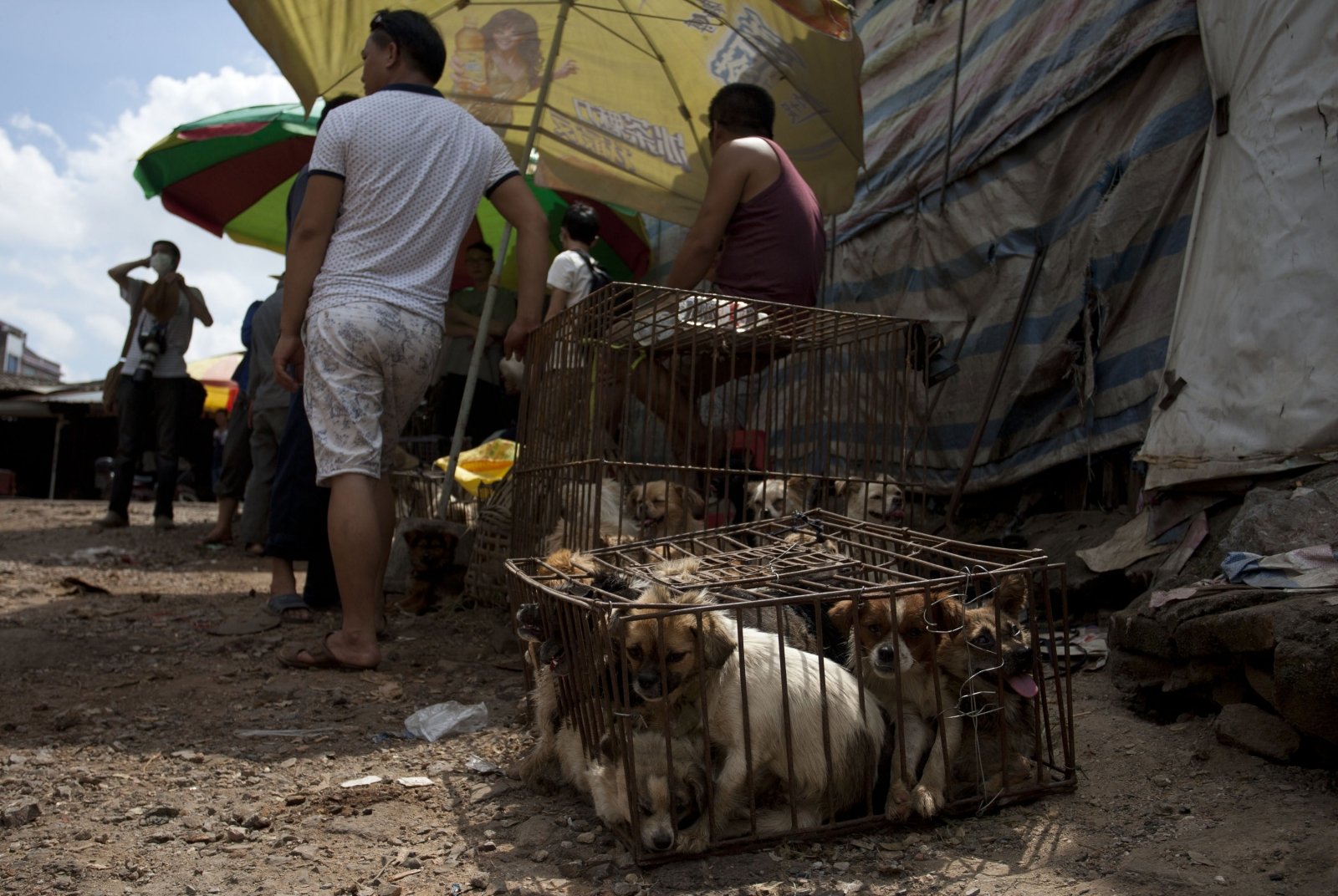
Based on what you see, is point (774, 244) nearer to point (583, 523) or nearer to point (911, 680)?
point (583, 523)

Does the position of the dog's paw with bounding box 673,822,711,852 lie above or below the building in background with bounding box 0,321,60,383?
below

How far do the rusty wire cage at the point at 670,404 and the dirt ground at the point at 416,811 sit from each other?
0.72m

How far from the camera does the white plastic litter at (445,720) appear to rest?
331 centimetres

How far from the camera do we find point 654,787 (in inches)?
92.7

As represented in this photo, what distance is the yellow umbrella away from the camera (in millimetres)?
5320

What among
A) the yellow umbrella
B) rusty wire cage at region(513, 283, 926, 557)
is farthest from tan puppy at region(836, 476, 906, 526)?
the yellow umbrella

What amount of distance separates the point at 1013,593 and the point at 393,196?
251cm

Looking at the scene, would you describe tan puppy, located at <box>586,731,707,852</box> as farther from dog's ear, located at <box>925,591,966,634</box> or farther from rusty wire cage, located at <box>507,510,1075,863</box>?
dog's ear, located at <box>925,591,966,634</box>

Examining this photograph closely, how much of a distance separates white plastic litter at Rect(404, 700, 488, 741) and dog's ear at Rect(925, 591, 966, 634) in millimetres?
1596

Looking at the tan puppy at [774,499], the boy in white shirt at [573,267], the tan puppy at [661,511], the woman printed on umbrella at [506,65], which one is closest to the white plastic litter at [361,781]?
the tan puppy at [661,511]

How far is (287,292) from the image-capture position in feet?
12.0

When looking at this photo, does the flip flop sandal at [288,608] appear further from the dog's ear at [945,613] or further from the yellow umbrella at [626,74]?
the dog's ear at [945,613]

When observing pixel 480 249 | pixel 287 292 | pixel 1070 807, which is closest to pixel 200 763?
pixel 287 292

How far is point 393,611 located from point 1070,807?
344cm
